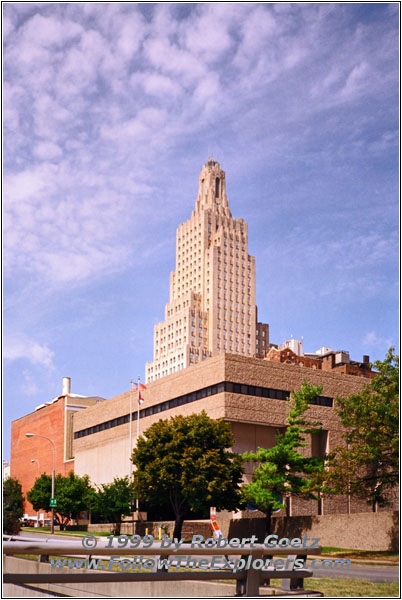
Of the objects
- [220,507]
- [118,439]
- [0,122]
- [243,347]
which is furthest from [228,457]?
[243,347]

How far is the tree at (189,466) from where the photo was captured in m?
47.7

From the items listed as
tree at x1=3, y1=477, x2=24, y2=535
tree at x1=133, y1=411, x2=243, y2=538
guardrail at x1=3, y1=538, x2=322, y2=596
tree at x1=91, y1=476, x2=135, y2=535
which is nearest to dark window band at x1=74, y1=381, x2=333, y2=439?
tree at x1=133, y1=411, x2=243, y2=538

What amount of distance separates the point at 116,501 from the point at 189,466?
57.5 ft

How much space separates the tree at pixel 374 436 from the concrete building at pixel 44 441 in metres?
61.2

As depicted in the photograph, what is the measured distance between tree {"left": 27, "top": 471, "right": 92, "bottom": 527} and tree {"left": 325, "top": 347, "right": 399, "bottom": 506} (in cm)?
3881

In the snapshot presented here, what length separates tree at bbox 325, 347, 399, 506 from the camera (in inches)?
1544

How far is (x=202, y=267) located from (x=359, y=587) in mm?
162976

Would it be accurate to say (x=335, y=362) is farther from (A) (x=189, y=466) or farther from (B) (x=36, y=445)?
(A) (x=189, y=466)

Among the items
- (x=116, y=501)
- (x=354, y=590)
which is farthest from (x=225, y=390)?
(x=354, y=590)

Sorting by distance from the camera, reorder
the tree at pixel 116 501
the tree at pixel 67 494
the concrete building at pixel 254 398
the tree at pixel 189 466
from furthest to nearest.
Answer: the tree at pixel 67 494 < the tree at pixel 116 501 < the concrete building at pixel 254 398 < the tree at pixel 189 466

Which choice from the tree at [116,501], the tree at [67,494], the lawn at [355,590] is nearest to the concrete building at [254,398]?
the tree at [116,501]

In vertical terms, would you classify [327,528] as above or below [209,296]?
below

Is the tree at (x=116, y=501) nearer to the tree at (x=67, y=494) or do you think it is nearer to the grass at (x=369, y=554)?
the tree at (x=67, y=494)

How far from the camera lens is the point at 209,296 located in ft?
566
